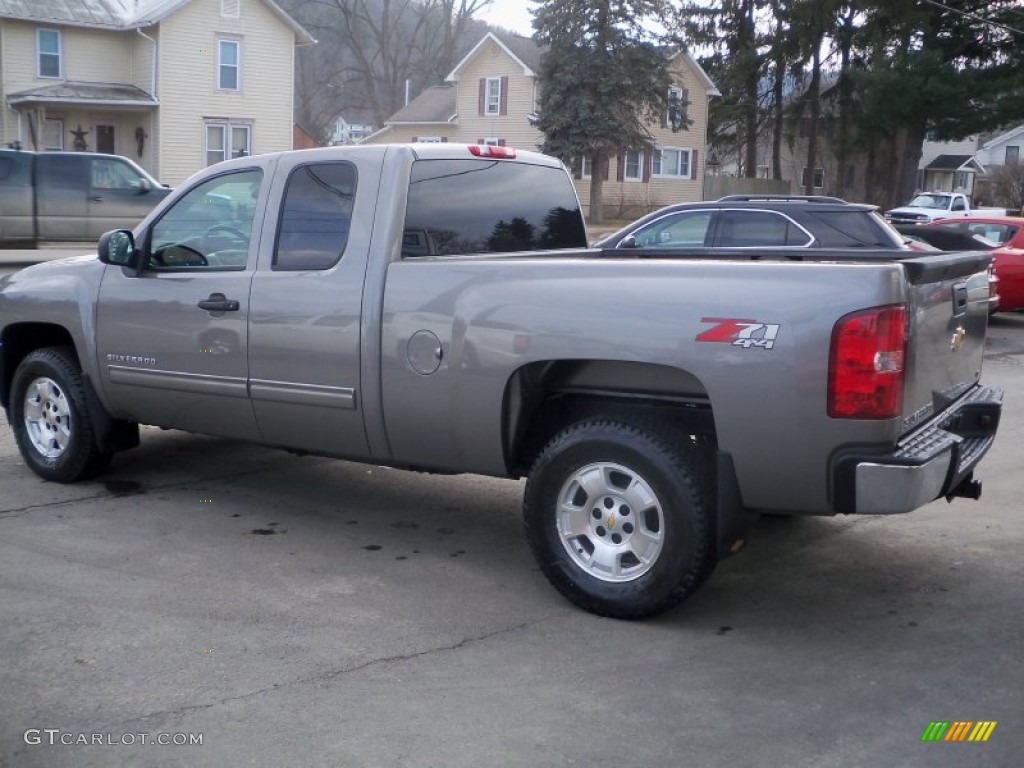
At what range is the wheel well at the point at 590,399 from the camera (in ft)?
16.3

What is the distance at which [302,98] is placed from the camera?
7131 centimetres

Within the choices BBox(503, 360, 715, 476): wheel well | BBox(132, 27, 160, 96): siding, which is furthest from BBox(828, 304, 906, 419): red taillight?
BBox(132, 27, 160, 96): siding

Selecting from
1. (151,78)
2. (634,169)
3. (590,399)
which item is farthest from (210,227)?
(634,169)

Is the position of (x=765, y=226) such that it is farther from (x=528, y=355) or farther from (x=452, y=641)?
(x=452, y=641)

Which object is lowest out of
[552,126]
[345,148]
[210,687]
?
[210,687]

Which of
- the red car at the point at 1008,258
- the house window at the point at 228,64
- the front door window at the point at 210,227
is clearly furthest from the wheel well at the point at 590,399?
the house window at the point at 228,64

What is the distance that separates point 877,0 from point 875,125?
13.8ft

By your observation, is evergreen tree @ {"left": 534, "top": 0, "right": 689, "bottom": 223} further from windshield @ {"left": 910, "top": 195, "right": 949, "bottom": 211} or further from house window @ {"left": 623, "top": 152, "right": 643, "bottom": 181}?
windshield @ {"left": 910, "top": 195, "right": 949, "bottom": 211}

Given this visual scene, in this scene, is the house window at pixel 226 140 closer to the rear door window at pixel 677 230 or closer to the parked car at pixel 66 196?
the parked car at pixel 66 196

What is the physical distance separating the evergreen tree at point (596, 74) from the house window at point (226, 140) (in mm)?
10499

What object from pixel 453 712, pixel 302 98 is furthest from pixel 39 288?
pixel 302 98

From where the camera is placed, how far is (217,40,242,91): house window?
39.9 metres

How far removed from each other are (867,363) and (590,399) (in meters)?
1.35

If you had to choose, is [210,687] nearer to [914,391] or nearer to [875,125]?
[914,391]
